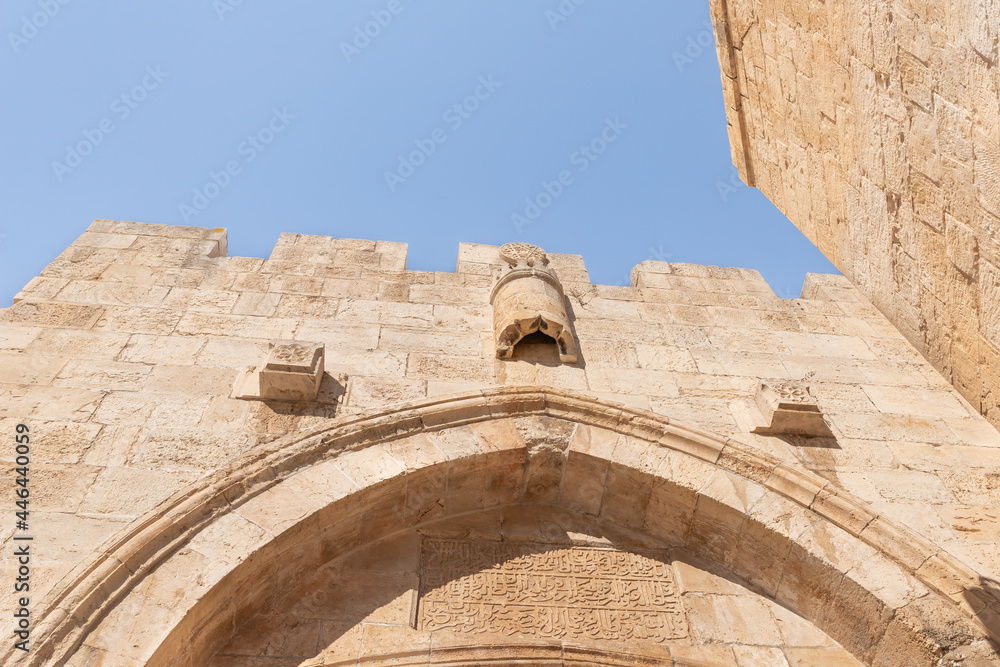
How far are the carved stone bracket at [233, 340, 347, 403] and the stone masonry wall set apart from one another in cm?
8

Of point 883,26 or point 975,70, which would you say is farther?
point 883,26

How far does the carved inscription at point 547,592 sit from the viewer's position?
3.59 meters

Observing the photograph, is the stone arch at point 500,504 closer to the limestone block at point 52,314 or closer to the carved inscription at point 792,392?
the carved inscription at point 792,392

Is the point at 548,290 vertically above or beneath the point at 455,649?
above

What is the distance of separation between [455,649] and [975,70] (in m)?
3.56

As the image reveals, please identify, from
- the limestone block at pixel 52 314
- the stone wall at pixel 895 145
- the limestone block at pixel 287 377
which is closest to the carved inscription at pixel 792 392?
the stone wall at pixel 895 145

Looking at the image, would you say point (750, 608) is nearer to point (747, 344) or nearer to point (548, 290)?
point (747, 344)

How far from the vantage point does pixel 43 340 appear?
4.32m

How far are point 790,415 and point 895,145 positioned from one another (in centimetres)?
163

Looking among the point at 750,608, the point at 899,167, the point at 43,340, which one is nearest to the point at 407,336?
the point at 43,340

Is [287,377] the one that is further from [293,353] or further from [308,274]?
[308,274]

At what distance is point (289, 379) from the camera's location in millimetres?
4004

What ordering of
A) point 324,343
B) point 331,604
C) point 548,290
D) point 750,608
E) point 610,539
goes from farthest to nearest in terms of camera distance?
point 548,290, point 324,343, point 610,539, point 750,608, point 331,604

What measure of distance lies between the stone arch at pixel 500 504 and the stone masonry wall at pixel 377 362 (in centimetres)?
20
